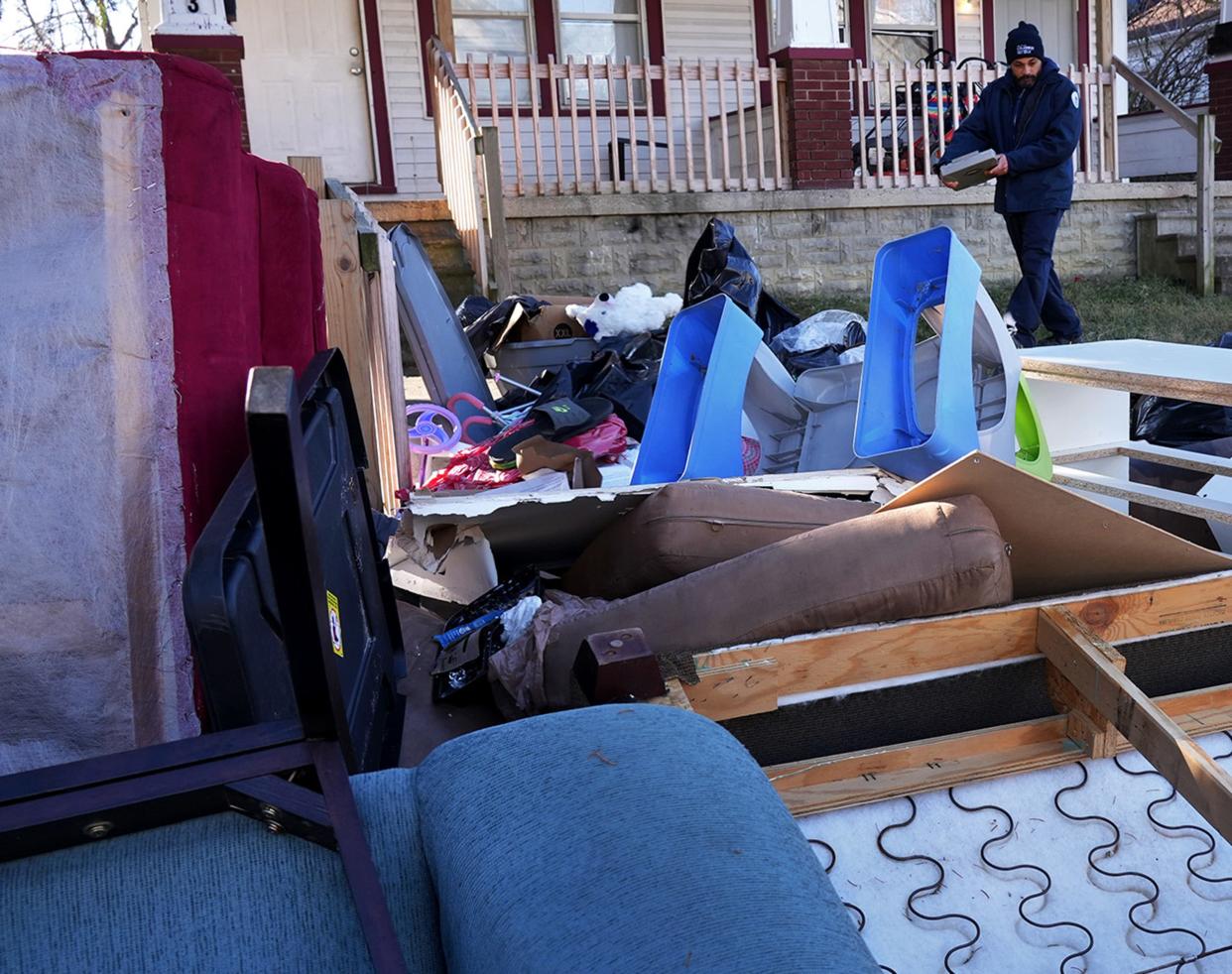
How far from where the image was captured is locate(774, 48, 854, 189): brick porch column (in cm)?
943

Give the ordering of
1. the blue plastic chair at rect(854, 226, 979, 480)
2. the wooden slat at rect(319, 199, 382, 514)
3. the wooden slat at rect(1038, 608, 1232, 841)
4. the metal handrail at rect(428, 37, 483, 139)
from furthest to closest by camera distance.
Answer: the metal handrail at rect(428, 37, 483, 139)
the blue plastic chair at rect(854, 226, 979, 480)
the wooden slat at rect(319, 199, 382, 514)
the wooden slat at rect(1038, 608, 1232, 841)

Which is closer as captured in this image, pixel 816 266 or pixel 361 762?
pixel 361 762

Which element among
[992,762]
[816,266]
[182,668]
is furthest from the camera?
[816,266]

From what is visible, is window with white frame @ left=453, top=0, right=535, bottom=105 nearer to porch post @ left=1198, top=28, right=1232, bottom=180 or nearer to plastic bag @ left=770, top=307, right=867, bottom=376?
plastic bag @ left=770, top=307, right=867, bottom=376

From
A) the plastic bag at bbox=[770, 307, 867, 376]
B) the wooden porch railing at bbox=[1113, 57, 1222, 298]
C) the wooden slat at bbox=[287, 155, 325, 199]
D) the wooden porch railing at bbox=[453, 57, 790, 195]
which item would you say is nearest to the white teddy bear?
the plastic bag at bbox=[770, 307, 867, 376]

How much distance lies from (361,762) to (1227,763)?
5.41 ft

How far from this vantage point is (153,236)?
1477 mm

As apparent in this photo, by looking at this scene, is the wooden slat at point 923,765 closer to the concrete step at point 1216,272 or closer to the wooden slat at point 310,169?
the wooden slat at point 310,169

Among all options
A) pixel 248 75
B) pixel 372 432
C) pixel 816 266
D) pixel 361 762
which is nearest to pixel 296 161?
pixel 372 432

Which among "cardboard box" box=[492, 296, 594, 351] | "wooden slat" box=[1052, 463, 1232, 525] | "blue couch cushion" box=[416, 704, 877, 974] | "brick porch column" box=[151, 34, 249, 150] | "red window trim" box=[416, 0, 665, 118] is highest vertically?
"red window trim" box=[416, 0, 665, 118]

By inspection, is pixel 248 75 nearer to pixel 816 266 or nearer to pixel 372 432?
pixel 816 266

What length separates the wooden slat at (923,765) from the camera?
198 centimetres

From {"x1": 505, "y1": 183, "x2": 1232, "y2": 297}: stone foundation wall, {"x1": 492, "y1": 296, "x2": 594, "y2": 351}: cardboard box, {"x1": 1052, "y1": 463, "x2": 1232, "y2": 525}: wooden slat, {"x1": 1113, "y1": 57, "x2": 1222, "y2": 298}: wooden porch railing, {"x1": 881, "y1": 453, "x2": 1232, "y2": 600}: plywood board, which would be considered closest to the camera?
{"x1": 881, "y1": 453, "x2": 1232, "y2": 600}: plywood board

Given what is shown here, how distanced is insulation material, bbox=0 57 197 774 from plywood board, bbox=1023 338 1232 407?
2.63m
